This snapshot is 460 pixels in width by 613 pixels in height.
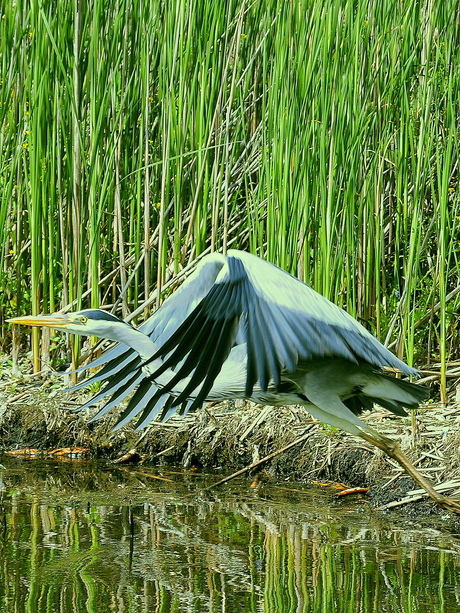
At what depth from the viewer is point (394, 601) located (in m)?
2.44

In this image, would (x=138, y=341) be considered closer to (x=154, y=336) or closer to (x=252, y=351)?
(x=154, y=336)

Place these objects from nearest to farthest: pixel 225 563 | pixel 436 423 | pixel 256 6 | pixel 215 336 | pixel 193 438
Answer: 1. pixel 215 336
2. pixel 225 563
3. pixel 436 423
4. pixel 193 438
5. pixel 256 6

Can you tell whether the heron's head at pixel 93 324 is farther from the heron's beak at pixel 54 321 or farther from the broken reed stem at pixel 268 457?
the broken reed stem at pixel 268 457

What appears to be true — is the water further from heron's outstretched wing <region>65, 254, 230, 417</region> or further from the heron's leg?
heron's outstretched wing <region>65, 254, 230, 417</region>

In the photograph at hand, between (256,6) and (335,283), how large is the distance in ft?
5.03

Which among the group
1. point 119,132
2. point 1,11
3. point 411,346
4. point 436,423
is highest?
point 1,11

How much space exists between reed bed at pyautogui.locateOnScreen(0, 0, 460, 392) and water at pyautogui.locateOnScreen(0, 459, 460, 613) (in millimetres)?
795

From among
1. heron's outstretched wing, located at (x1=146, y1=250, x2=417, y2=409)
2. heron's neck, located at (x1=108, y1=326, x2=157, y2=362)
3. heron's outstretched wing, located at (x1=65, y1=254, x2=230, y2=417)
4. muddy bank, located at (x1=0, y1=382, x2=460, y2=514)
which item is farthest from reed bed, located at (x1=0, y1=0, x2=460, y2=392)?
heron's outstretched wing, located at (x1=146, y1=250, x2=417, y2=409)

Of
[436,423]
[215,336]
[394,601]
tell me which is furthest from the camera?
[436,423]

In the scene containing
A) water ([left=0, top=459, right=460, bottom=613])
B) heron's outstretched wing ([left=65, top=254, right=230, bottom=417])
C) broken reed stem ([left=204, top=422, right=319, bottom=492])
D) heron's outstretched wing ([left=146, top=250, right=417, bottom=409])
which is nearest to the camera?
heron's outstretched wing ([left=146, top=250, right=417, bottom=409])

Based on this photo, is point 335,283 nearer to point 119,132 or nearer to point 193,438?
point 193,438

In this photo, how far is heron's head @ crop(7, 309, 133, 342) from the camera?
2.99m

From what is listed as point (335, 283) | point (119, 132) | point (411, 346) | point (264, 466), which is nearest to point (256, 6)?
point (119, 132)

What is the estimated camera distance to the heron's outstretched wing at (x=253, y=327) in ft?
7.44
